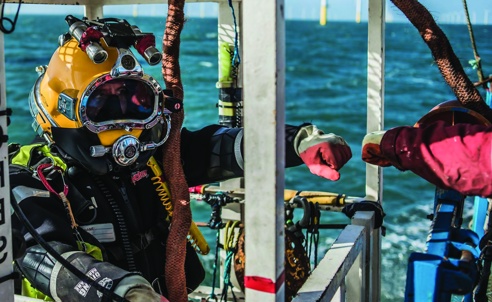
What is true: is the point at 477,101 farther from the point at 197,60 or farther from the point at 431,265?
the point at 197,60

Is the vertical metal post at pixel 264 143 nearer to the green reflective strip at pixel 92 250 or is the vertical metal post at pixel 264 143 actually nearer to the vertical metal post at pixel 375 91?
the green reflective strip at pixel 92 250

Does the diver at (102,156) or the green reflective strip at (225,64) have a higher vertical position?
the green reflective strip at (225,64)

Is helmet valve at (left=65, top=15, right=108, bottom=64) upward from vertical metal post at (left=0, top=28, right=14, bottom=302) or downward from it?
upward

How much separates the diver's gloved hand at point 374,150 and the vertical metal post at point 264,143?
1.41 feet

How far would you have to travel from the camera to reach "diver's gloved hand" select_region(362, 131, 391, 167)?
1707mm

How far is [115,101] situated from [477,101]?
1028 mm

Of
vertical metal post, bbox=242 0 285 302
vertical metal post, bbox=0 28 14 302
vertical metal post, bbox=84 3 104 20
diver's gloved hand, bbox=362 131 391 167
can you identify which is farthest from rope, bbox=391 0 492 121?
vertical metal post, bbox=84 3 104 20

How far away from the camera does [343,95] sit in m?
22.8

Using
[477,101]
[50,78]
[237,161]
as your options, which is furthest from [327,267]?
[50,78]

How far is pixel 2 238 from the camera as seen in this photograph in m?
1.42

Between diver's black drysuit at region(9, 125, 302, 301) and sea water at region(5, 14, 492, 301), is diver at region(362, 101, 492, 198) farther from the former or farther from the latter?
diver's black drysuit at region(9, 125, 302, 301)

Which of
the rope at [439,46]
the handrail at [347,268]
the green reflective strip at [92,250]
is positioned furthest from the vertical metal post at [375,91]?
the green reflective strip at [92,250]

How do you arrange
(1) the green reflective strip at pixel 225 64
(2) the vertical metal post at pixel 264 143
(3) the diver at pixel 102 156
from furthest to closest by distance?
(1) the green reflective strip at pixel 225 64
(3) the diver at pixel 102 156
(2) the vertical metal post at pixel 264 143

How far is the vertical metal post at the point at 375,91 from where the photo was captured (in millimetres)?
2414
